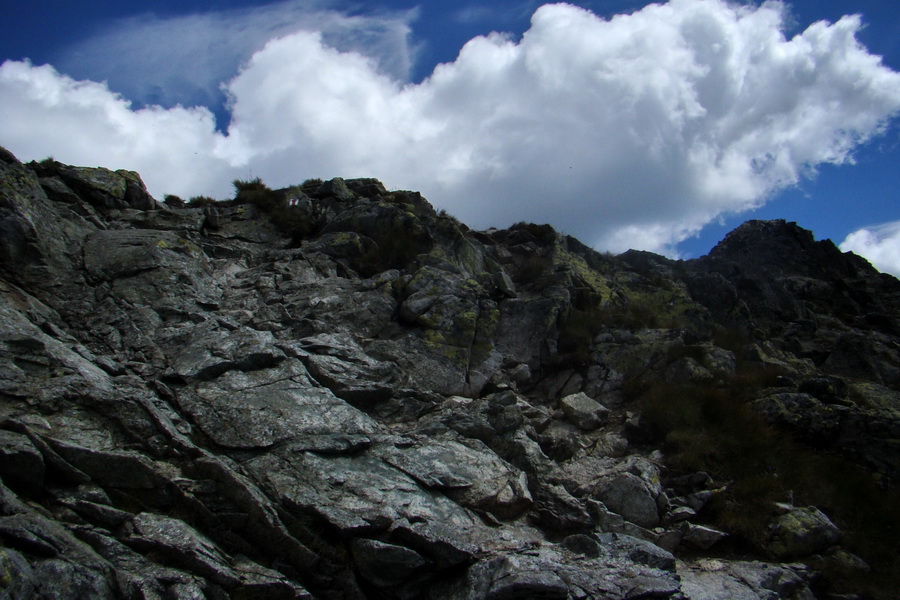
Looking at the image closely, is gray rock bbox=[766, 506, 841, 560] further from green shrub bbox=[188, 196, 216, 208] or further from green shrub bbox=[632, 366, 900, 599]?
green shrub bbox=[188, 196, 216, 208]

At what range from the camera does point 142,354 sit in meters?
11.8

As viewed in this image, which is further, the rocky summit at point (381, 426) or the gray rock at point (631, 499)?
the gray rock at point (631, 499)

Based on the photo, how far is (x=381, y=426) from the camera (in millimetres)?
11422

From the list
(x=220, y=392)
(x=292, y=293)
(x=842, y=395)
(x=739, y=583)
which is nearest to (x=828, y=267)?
(x=842, y=395)

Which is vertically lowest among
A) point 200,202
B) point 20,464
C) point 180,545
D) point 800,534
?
point 180,545

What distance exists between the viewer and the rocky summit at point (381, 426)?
25.8 feet

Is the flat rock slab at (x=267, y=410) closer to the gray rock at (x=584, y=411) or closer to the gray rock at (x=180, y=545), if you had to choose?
the gray rock at (x=180, y=545)

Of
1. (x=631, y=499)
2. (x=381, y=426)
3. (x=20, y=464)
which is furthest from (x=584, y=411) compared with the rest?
(x=20, y=464)

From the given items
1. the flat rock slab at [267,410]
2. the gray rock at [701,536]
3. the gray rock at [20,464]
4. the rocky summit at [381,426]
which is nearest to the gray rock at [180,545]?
the rocky summit at [381,426]

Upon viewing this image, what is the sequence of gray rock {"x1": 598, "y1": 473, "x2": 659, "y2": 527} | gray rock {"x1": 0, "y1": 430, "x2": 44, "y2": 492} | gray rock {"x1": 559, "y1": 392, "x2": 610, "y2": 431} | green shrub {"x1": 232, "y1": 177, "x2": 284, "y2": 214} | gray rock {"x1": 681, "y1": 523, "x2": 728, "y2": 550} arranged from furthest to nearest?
green shrub {"x1": 232, "y1": 177, "x2": 284, "y2": 214} < gray rock {"x1": 559, "y1": 392, "x2": 610, "y2": 431} < gray rock {"x1": 598, "y1": 473, "x2": 659, "y2": 527} < gray rock {"x1": 681, "y1": 523, "x2": 728, "y2": 550} < gray rock {"x1": 0, "y1": 430, "x2": 44, "y2": 492}

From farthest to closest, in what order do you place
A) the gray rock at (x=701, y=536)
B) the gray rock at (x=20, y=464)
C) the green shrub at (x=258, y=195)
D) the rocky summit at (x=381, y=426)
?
the green shrub at (x=258, y=195)
the gray rock at (x=701, y=536)
the rocky summit at (x=381, y=426)
the gray rock at (x=20, y=464)

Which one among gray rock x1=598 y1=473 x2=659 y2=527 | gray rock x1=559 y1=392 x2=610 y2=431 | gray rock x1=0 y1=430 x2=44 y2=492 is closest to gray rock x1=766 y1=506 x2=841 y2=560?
gray rock x1=598 y1=473 x2=659 y2=527

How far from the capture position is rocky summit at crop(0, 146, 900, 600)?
25.8 ft

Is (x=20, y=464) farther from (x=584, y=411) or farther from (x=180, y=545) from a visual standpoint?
(x=584, y=411)
